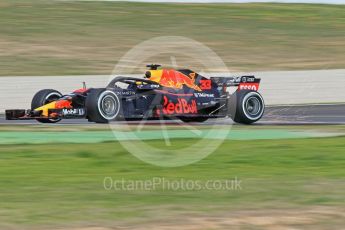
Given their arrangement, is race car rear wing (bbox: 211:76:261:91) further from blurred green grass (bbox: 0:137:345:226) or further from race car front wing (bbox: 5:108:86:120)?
blurred green grass (bbox: 0:137:345:226)

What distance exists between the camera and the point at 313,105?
76.7 feet

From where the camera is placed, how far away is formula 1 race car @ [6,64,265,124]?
16.8 metres

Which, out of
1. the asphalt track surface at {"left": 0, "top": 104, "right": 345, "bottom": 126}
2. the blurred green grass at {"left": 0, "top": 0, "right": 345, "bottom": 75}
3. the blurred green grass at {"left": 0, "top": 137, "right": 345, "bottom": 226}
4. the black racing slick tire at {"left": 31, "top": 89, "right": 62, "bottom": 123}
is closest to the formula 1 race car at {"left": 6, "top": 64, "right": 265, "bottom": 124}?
the black racing slick tire at {"left": 31, "top": 89, "right": 62, "bottom": 123}

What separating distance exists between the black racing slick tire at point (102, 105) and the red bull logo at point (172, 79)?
1.16 m

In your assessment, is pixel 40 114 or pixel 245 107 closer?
pixel 40 114

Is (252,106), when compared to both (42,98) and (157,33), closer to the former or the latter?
(42,98)

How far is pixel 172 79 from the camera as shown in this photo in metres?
17.6

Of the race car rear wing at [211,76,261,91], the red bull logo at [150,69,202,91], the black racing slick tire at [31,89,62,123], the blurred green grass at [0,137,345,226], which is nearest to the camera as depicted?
the blurred green grass at [0,137,345,226]

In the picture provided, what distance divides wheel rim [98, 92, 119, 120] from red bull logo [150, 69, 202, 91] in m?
1.22

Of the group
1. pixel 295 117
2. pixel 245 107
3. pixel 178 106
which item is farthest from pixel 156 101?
pixel 295 117

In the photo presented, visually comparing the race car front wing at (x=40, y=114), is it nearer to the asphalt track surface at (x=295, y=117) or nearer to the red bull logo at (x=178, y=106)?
the asphalt track surface at (x=295, y=117)

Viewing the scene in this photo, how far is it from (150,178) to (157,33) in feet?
88.9

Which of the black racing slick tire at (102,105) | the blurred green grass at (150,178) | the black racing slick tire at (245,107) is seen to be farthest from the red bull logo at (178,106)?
the blurred green grass at (150,178)

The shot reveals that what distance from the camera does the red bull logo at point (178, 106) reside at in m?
17.4
